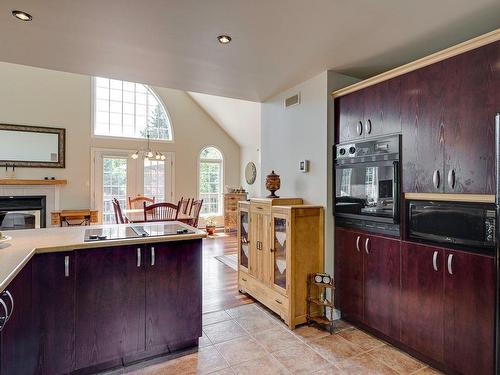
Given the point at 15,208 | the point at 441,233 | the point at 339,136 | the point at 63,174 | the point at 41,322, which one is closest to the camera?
the point at 41,322

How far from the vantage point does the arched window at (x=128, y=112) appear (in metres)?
6.73

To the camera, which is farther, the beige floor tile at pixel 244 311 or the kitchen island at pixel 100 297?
the beige floor tile at pixel 244 311

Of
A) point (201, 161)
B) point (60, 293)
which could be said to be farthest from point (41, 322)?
point (201, 161)

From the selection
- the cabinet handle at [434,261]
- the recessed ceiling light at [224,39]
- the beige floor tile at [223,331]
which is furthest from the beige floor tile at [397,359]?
the recessed ceiling light at [224,39]

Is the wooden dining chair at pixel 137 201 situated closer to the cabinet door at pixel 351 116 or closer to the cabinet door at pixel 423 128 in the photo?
the cabinet door at pixel 351 116

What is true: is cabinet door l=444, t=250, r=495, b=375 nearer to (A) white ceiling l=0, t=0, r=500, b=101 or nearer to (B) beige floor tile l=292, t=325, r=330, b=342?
(B) beige floor tile l=292, t=325, r=330, b=342

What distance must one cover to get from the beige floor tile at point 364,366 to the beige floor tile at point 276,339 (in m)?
0.42

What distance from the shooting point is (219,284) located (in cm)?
381

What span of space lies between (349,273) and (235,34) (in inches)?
90.5

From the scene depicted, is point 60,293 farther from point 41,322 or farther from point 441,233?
point 441,233

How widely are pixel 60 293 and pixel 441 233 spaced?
2.60 metres

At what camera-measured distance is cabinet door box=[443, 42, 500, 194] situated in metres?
1.77

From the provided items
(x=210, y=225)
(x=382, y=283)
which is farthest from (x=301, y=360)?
(x=210, y=225)

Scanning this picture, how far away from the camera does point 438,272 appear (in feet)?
6.61
